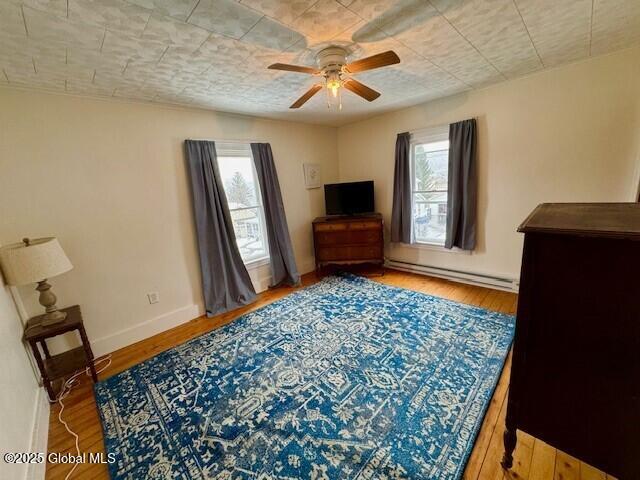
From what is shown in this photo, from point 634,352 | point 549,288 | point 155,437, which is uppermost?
point 549,288

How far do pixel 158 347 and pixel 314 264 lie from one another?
252 cm

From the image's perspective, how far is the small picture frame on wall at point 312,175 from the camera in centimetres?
413

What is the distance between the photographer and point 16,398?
1451 millimetres

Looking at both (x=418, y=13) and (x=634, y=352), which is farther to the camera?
(x=418, y=13)

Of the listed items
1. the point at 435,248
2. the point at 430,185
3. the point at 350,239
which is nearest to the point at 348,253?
the point at 350,239

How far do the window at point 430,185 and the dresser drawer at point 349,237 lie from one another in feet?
2.01

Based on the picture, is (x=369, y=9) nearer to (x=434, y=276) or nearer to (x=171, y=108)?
(x=171, y=108)

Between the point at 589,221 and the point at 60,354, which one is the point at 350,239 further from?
the point at 60,354

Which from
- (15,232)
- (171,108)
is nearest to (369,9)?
(171,108)

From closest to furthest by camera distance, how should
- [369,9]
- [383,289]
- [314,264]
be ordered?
[369,9]
[383,289]
[314,264]

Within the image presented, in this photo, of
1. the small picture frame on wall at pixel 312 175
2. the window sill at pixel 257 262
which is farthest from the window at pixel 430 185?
the window sill at pixel 257 262

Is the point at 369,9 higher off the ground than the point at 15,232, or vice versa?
the point at 369,9

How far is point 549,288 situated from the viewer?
1.03 meters

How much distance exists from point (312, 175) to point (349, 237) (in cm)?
121
